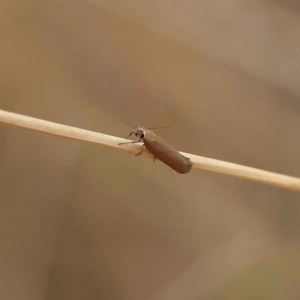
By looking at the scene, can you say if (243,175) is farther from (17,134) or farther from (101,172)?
(17,134)

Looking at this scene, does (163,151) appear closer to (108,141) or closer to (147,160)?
(108,141)

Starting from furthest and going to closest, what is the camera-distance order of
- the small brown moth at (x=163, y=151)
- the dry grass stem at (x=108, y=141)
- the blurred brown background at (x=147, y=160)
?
1. the blurred brown background at (x=147, y=160)
2. the small brown moth at (x=163, y=151)
3. the dry grass stem at (x=108, y=141)

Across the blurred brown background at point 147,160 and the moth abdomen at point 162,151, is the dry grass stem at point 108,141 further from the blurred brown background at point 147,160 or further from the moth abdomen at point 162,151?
the blurred brown background at point 147,160

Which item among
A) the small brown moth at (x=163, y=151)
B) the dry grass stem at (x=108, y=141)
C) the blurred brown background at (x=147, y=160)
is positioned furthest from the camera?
the blurred brown background at (x=147, y=160)

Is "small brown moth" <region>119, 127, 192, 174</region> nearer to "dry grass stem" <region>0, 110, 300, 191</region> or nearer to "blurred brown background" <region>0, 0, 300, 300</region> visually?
"dry grass stem" <region>0, 110, 300, 191</region>

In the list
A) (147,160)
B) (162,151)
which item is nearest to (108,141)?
(162,151)

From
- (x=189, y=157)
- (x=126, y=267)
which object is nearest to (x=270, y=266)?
(x=126, y=267)

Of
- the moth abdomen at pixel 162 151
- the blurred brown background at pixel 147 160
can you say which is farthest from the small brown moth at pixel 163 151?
the blurred brown background at pixel 147 160
